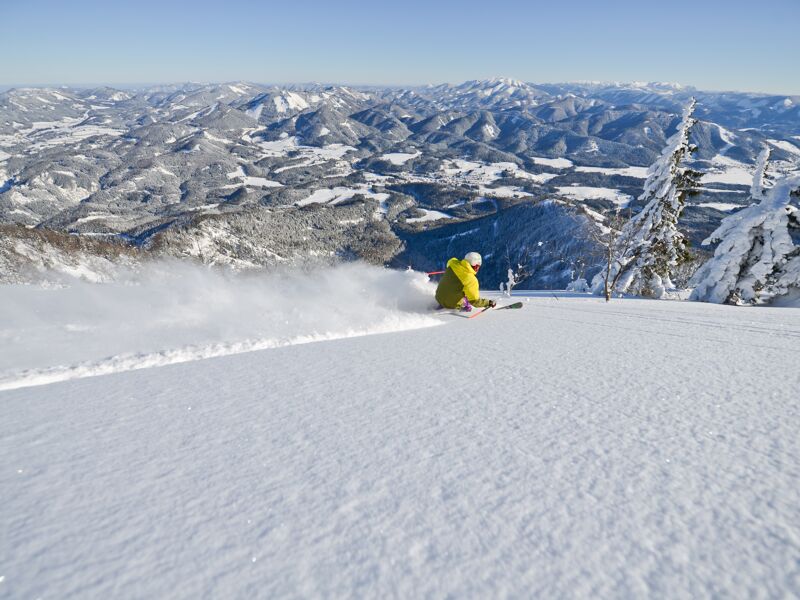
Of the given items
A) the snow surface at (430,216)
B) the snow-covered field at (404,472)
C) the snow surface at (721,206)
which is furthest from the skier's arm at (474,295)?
the snow surface at (721,206)

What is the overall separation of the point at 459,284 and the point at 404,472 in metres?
8.21

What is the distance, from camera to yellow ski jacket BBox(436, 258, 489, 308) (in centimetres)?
1141

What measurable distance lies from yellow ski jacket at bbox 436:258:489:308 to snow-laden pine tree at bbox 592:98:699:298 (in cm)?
1432

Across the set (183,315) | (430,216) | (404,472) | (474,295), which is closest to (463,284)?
(474,295)

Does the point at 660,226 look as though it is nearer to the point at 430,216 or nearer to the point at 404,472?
the point at 404,472

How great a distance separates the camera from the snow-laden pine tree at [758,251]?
799 inches

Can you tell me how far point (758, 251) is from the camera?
21141 mm

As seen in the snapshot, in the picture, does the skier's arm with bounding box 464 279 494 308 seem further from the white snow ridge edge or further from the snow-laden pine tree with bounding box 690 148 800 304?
the snow-laden pine tree with bounding box 690 148 800 304

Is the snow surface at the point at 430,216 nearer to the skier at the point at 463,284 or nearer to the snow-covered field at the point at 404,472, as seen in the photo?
the skier at the point at 463,284

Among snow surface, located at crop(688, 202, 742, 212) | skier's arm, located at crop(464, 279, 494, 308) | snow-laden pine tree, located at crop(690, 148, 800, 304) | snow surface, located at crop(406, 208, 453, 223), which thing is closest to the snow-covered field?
skier's arm, located at crop(464, 279, 494, 308)

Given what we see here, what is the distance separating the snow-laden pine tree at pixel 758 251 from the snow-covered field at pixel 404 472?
16707 millimetres

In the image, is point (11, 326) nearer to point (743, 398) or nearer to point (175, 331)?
point (175, 331)

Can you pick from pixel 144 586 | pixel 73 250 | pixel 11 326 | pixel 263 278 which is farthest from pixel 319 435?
pixel 73 250

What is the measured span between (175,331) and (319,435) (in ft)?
19.5
